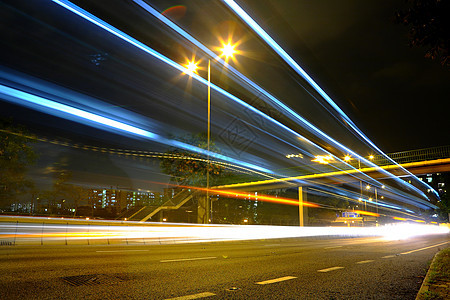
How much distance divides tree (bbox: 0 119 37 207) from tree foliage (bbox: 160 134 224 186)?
11770 millimetres

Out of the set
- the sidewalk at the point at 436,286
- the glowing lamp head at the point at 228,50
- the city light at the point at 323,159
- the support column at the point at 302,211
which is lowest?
the sidewalk at the point at 436,286

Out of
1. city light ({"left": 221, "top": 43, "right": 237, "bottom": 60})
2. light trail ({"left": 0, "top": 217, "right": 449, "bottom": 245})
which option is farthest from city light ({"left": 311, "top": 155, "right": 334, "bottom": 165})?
city light ({"left": 221, "top": 43, "right": 237, "bottom": 60})

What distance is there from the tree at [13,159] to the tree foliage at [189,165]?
38.6 ft

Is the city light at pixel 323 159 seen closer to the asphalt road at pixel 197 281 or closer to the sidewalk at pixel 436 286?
the asphalt road at pixel 197 281

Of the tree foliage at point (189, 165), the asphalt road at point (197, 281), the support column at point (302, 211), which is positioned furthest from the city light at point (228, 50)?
the support column at point (302, 211)

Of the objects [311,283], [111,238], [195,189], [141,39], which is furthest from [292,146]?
[311,283]

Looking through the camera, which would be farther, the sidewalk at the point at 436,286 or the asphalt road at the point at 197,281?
the asphalt road at the point at 197,281

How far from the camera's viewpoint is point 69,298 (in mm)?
4945

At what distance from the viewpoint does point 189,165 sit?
33500 millimetres

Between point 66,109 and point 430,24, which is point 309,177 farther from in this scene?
point 430,24

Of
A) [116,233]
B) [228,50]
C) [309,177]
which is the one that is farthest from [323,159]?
[116,233]

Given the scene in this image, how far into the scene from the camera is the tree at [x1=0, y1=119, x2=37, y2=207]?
1098 inches

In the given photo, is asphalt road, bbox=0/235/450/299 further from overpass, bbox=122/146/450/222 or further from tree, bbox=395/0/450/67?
overpass, bbox=122/146/450/222

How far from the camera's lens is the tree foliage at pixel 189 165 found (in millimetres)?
33250
